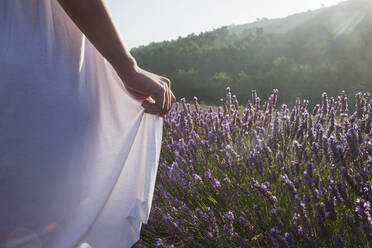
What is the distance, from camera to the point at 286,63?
1180 centimetres

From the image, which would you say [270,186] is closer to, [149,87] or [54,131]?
[149,87]

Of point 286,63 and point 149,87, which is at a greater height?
point 286,63

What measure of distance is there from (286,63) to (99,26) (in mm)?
11630

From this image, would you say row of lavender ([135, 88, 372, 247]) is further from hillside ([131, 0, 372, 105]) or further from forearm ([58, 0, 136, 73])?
hillside ([131, 0, 372, 105])

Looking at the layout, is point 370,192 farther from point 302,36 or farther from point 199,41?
point 199,41

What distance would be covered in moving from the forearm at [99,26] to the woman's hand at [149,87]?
0.22ft

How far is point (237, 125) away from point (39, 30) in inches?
82.9

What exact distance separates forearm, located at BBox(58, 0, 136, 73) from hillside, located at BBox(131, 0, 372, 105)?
8537mm

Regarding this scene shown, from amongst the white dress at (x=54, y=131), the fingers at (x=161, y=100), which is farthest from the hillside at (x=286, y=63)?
the white dress at (x=54, y=131)

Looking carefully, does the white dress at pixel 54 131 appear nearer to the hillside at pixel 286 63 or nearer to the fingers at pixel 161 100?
the fingers at pixel 161 100

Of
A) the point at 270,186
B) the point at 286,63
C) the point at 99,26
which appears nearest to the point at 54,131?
the point at 99,26

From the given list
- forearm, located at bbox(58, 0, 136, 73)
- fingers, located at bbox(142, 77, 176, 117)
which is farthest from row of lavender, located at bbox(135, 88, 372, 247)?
forearm, located at bbox(58, 0, 136, 73)

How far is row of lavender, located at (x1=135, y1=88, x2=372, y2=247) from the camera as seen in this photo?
4.88 feet

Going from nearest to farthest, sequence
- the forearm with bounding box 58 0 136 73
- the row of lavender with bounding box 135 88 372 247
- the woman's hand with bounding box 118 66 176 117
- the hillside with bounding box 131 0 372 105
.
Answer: the forearm with bounding box 58 0 136 73 → the woman's hand with bounding box 118 66 176 117 → the row of lavender with bounding box 135 88 372 247 → the hillside with bounding box 131 0 372 105
